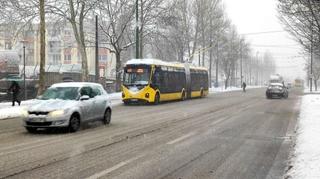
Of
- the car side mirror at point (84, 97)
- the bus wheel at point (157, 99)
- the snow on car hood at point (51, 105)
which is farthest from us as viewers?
the bus wheel at point (157, 99)

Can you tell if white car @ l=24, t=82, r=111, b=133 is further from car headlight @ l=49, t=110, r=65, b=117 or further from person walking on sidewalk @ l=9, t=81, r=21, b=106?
person walking on sidewalk @ l=9, t=81, r=21, b=106

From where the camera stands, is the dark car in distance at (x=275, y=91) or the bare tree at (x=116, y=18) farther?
the dark car in distance at (x=275, y=91)

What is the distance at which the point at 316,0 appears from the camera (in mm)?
20750

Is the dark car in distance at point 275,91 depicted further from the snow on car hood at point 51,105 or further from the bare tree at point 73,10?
the snow on car hood at point 51,105

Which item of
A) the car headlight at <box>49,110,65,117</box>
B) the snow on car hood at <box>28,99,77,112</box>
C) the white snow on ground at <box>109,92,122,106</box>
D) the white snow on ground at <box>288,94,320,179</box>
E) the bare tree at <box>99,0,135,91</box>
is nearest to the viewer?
the white snow on ground at <box>288,94,320,179</box>

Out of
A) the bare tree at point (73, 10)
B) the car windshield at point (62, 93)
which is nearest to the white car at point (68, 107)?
the car windshield at point (62, 93)

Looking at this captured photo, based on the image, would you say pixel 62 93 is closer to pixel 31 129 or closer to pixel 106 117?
pixel 31 129

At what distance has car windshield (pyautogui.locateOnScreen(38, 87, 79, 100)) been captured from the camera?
17.7 meters

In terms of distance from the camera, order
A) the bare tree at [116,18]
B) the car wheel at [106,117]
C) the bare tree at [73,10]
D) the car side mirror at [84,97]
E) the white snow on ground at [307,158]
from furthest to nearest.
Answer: the bare tree at [116,18] < the bare tree at [73,10] < the car wheel at [106,117] < the car side mirror at [84,97] < the white snow on ground at [307,158]

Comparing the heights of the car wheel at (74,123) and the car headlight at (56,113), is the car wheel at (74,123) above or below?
below

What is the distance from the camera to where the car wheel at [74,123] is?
1683 cm

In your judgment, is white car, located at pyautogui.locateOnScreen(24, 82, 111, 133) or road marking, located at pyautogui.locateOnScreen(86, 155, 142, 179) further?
white car, located at pyautogui.locateOnScreen(24, 82, 111, 133)

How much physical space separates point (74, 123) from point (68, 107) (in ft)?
1.96

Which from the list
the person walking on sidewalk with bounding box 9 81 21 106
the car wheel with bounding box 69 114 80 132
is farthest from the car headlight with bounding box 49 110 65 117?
the person walking on sidewalk with bounding box 9 81 21 106
